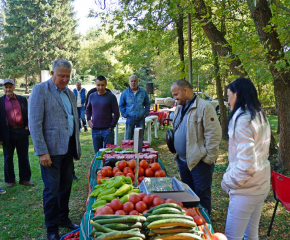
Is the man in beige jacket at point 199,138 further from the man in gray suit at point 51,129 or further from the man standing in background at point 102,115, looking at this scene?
the man standing in background at point 102,115

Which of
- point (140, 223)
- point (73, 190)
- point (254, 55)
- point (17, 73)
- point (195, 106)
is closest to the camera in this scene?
point (140, 223)

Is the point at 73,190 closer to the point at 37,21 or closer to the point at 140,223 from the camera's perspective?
the point at 140,223

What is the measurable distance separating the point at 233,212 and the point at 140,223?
835mm

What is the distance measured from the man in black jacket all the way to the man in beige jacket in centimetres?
341

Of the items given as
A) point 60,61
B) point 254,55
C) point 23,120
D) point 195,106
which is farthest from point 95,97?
point 254,55

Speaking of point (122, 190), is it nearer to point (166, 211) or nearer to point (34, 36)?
point (166, 211)

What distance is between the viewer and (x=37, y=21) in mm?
30594

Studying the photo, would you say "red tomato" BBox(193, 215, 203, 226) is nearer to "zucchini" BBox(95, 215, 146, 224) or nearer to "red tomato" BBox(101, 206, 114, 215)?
"zucchini" BBox(95, 215, 146, 224)

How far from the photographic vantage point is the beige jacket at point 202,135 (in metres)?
2.84

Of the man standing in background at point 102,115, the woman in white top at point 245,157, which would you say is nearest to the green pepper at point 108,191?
the woman in white top at point 245,157

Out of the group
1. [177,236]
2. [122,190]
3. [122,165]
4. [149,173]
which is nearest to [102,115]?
[122,165]

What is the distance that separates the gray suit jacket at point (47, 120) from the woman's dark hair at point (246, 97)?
185 centimetres

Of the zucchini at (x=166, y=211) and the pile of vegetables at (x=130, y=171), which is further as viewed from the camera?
the pile of vegetables at (x=130, y=171)

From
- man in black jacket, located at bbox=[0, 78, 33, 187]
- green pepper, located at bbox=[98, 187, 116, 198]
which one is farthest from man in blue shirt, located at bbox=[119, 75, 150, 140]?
green pepper, located at bbox=[98, 187, 116, 198]
